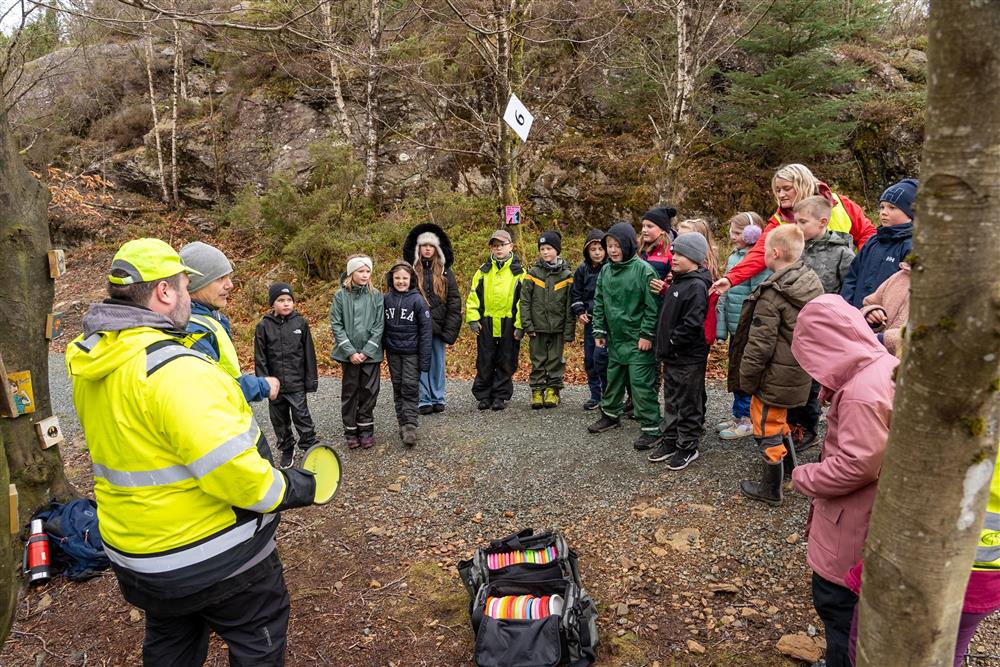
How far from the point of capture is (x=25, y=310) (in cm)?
434

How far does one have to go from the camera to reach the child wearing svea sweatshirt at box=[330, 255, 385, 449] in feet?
19.2

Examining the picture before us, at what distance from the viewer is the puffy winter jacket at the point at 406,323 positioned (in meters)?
6.08

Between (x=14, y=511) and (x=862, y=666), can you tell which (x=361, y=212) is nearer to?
(x=14, y=511)

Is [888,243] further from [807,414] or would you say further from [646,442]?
[646,442]

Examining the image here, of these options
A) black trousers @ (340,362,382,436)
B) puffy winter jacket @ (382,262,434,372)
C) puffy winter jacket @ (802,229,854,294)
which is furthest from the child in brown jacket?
black trousers @ (340,362,382,436)

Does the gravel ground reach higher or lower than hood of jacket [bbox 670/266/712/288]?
lower

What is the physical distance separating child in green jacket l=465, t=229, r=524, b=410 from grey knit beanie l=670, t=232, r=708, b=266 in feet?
7.61

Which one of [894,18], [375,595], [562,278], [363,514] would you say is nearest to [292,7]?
[562,278]

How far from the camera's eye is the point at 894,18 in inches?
698

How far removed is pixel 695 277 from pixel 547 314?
2.13 metres

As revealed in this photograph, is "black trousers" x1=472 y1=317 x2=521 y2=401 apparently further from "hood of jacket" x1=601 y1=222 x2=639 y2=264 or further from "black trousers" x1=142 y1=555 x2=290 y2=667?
"black trousers" x1=142 y1=555 x2=290 y2=667

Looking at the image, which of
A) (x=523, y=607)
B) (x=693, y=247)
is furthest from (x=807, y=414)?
(x=523, y=607)

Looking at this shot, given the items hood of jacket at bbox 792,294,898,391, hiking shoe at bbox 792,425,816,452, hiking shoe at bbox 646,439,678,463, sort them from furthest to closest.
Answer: hiking shoe at bbox 646,439,678,463 → hiking shoe at bbox 792,425,816,452 → hood of jacket at bbox 792,294,898,391

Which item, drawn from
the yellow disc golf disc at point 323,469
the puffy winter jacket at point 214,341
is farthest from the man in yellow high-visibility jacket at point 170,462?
the puffy winter jacket at point 214,341
